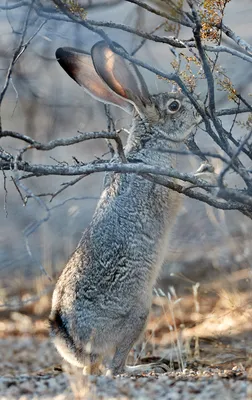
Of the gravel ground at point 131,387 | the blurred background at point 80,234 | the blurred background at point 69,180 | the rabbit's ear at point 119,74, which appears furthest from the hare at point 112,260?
the blurred background at point 69,180

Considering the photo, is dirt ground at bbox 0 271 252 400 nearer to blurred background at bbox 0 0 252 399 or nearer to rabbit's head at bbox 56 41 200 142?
blurred background at bbox 0 0 252 399

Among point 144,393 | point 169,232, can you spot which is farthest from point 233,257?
point 144,393

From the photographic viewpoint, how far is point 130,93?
15.8ft

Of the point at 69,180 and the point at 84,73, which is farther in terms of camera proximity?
the point at 69,180

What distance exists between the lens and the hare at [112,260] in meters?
4.45

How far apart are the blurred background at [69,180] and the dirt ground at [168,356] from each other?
0.30 meters

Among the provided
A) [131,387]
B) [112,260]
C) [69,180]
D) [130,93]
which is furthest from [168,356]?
[69,180]

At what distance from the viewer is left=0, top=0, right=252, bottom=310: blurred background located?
22.2 ft

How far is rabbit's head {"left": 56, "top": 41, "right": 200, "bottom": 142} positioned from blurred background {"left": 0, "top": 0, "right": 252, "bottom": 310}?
0.64 meters

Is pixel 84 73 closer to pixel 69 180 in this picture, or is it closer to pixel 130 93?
pixel 130 93

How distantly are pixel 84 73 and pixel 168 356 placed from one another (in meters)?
2.07

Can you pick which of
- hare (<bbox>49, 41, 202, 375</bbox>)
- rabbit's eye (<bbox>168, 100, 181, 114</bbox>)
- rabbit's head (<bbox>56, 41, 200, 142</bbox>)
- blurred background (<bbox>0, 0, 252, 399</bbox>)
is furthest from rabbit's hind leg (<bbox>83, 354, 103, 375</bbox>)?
rabbit's eye (<bbox>168, 100, 181, 114</bbox>)

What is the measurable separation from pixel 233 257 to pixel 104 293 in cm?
261

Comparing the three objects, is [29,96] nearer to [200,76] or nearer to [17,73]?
[17,73]
